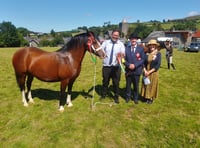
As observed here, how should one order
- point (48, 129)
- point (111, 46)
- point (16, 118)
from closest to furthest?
point (48, 129), point (16, 118), point (111, 46)

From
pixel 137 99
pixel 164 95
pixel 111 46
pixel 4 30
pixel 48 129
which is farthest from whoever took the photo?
pixel 4 30

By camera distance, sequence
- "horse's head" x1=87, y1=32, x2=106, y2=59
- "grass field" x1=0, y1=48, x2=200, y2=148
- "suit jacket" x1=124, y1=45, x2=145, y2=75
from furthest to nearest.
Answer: "suit jacket" x1=124, y1=45, x2=145, y2=75 → "horse's head" x1=87, y1=32, x2=106, y2=59 → "grass field" x1=0, y1=48, x2=200, y2=148

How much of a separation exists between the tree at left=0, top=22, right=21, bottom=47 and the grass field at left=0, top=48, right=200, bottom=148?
64295 mm

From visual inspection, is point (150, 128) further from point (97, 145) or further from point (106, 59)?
point (106, 59)

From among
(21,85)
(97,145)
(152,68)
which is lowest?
(97,145)

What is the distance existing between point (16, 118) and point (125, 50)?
3565 mm

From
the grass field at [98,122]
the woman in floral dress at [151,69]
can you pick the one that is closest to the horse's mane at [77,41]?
the grass field at [98,122]

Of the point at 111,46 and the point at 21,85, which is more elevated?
the point at 111,46

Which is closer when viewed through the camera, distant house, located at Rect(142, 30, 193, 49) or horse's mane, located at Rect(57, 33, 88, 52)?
horse's mane, located at Rect(57, 33, 88, 52)

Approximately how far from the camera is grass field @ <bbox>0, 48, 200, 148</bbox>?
450 cm

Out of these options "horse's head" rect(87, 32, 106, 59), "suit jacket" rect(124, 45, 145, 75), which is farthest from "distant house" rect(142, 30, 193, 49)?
"horse's head" rect(87, 32, 106, 59)

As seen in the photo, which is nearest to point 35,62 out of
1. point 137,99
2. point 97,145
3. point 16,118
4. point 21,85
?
point 21,85

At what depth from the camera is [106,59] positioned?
6.21 metres

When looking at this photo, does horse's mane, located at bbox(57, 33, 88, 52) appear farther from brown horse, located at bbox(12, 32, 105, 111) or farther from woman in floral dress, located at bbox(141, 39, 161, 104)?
woman in floral dress, located at bbox(141, 39, 161, 104)
